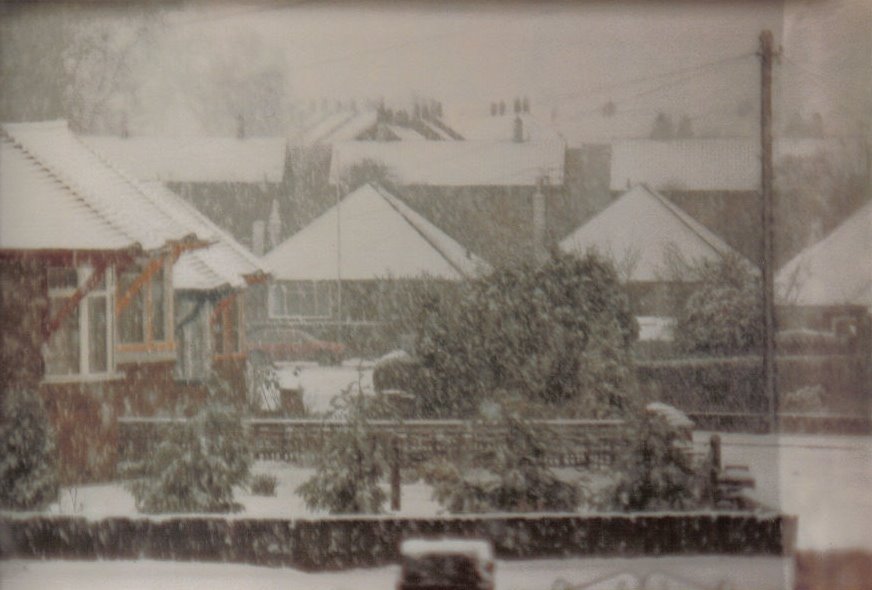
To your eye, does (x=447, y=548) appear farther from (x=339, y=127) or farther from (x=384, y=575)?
(x=339, y=127)

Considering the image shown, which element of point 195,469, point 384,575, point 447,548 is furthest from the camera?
point 195,469

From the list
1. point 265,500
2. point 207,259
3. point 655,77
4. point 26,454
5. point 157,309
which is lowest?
point 265,500

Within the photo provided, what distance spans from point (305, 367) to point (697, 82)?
2.35 metres

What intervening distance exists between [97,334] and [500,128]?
2.19m

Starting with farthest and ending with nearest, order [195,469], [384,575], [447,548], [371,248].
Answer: [371,248], [195,469], [384,575], [447,548]

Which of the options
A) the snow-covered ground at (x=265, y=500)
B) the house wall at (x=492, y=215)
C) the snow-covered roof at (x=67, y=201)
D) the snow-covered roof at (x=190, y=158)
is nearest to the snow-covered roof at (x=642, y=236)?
the house wall at (x=492, y=215)

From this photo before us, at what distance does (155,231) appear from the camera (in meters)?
6.11

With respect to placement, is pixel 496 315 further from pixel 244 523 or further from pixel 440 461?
pixel 244 523

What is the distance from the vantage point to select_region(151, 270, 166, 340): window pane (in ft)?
20.1

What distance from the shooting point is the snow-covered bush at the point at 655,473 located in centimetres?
598

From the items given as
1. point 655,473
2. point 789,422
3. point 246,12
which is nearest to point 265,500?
point 655,473

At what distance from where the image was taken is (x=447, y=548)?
531cm

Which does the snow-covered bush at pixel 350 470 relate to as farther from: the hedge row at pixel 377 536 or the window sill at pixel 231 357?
the window sill at pixel 231 357

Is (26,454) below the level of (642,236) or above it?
below
